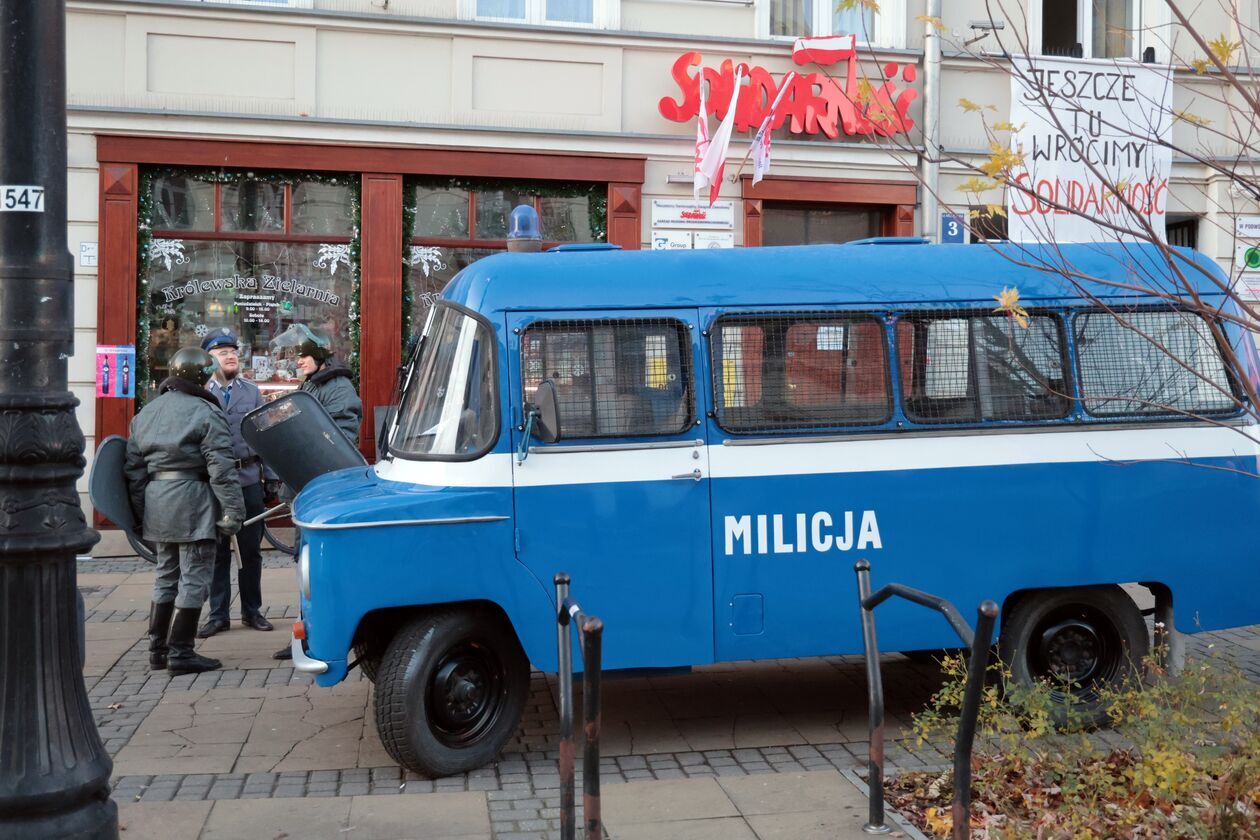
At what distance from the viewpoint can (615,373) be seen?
6.23 m

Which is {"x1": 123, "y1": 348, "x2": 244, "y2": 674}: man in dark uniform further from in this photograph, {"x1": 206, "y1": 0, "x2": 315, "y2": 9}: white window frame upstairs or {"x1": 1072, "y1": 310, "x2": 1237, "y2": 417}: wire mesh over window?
{"x1": 206, "y1": 0, "x2": 315, "y2": 9}: white window frame upstairs

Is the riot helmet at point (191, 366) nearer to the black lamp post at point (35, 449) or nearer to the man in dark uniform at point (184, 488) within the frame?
the man in dark uniform at point (184, 488)

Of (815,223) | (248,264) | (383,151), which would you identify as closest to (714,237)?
(815,223)

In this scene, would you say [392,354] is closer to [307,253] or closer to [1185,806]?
[307,253]

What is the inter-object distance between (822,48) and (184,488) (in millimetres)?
9007

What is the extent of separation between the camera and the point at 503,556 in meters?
5.97

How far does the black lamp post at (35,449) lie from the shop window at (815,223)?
10611mm

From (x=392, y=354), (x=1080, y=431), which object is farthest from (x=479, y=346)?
(x=392, y=354)

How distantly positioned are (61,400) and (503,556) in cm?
222

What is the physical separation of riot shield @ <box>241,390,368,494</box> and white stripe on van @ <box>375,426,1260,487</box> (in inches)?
29.8

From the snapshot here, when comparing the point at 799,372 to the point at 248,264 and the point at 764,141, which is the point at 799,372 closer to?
the point at 764,141

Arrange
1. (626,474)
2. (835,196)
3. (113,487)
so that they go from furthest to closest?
(835,196) < (113,487) < (626,474)

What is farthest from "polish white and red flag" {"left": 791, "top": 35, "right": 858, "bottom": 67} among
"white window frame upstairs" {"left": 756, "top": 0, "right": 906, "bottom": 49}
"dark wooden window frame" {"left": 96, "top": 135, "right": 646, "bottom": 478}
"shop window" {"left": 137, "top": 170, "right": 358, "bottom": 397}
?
"shop window" {"left": 137, "top": 170, "right": 358, "bottom": 397}

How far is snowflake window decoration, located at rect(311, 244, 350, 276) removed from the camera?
1320 cm
